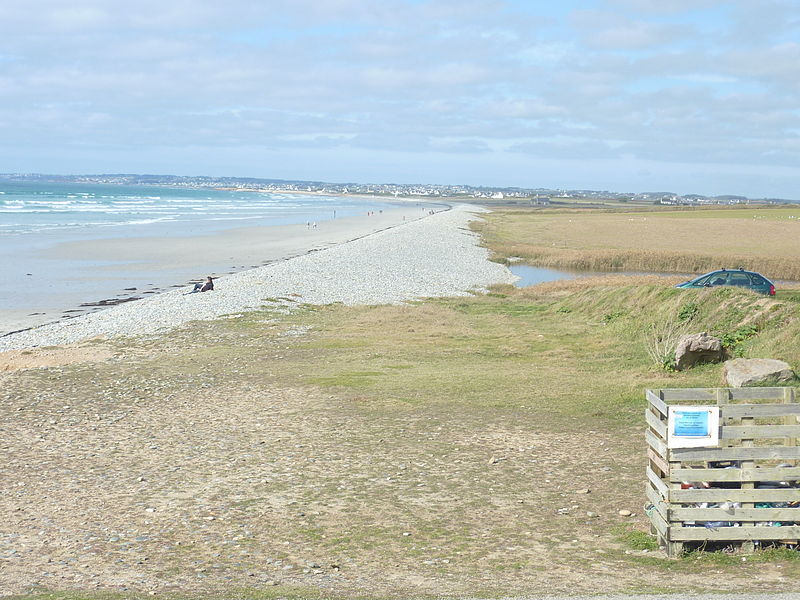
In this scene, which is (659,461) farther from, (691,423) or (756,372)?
(756,372)

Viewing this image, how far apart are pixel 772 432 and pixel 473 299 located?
103ft

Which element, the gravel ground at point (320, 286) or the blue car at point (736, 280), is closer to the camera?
the gravel ground at point (320, 286)

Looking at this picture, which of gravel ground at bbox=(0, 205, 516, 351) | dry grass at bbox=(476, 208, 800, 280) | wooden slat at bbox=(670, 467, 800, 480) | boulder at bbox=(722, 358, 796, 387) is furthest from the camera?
dry grass at bbox=(476, 208, 800, 280)

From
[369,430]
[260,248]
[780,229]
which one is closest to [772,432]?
[369,430]

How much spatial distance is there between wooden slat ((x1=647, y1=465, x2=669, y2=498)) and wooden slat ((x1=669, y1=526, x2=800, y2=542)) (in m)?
0.42

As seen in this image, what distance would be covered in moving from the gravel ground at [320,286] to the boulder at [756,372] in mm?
19480

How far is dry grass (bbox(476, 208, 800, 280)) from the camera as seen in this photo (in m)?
65.9

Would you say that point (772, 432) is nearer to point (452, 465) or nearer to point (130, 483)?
point (452, 465)

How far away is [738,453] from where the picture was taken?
31.4ft

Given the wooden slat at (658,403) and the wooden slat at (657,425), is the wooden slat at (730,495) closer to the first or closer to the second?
the wooden slat at (657,425)

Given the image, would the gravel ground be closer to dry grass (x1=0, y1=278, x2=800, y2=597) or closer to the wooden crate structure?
dry grass (x1=0, y1=278, x2=800, y2=597)

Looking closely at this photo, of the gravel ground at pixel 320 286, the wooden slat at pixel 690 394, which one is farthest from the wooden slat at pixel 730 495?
the gravel ground at pixel 320 286

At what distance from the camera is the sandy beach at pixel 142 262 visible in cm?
3931

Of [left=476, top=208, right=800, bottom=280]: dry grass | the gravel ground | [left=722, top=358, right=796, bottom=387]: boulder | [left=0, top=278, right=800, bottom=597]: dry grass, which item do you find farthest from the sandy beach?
[left=722, top=358, right=796, bottom=387]: boulder
